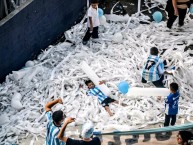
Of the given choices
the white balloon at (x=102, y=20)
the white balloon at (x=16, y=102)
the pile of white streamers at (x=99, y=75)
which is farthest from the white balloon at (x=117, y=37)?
the white balloon at (x=16, y=102)

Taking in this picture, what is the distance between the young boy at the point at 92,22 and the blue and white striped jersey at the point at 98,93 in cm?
195

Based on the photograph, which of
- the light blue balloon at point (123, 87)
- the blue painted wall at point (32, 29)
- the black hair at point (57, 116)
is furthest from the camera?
the blue painted wall at point (32, 29)

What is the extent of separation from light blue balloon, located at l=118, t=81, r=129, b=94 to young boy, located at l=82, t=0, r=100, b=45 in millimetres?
2101

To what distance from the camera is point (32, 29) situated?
1036 cm

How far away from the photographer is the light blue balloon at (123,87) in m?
9.07

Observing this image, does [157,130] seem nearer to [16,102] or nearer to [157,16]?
[16,102]

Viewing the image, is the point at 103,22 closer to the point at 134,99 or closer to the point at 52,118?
the point at 134,99

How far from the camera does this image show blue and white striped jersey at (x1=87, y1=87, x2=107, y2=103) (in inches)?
362

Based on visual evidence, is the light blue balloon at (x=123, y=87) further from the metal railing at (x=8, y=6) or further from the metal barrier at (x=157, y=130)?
the metal railing at (x=8, y=6)

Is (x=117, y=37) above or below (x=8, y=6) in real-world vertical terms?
below

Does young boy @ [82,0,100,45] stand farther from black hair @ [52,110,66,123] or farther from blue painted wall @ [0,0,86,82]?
black hair @ [52,110,66,123]

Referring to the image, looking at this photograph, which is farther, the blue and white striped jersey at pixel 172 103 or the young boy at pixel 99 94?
the young boy at pixel 99 94


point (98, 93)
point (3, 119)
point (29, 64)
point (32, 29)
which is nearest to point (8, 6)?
point (32, 29)

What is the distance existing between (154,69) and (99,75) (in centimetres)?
139
